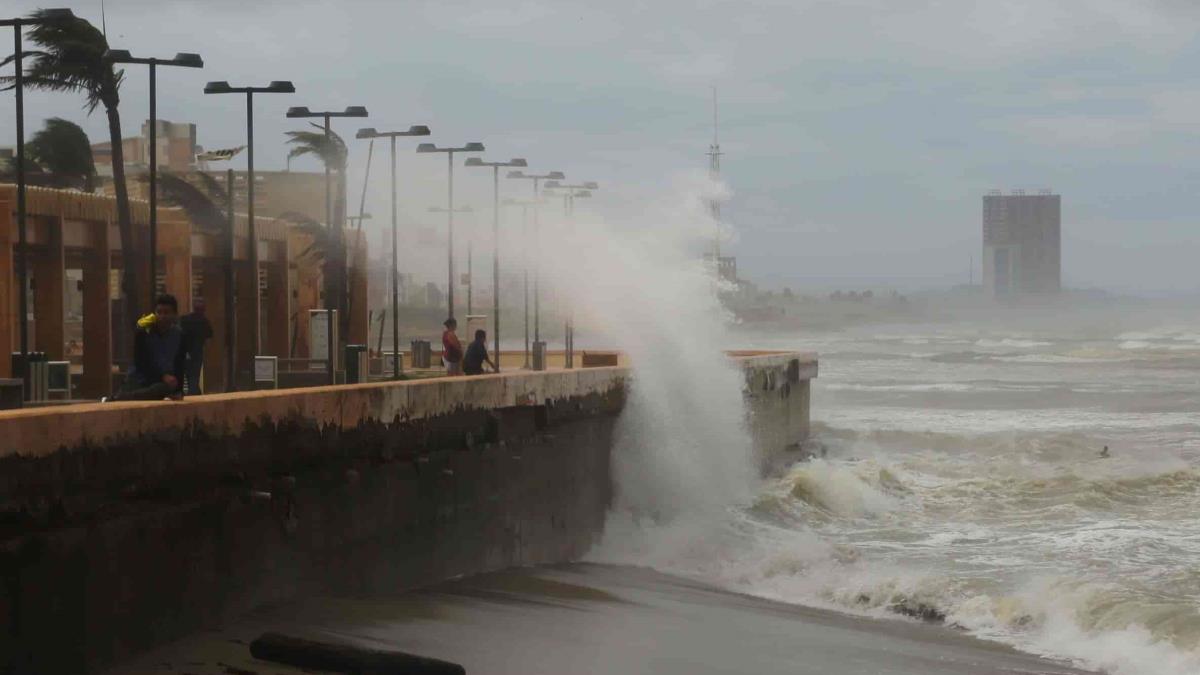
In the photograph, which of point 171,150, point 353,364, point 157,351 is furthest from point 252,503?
point 171,150

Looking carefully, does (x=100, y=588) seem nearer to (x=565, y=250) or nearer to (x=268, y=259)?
(x=565, y=250)

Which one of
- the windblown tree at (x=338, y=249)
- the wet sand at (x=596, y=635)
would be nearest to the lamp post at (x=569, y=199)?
the windblown tree at (x=338, y=249)

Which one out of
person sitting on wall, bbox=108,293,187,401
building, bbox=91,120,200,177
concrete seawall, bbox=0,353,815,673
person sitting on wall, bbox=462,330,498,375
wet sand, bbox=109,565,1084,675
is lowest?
wet sand, bbox=109,565,1084,675

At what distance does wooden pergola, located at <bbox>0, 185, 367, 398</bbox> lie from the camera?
33.4 meters

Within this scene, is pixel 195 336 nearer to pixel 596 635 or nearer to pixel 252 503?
pixel 596 635

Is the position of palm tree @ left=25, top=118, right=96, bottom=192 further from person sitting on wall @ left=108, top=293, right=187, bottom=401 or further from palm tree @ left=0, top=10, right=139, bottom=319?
person sitting on wall @ left=108, top=293, right=187, bottom=401

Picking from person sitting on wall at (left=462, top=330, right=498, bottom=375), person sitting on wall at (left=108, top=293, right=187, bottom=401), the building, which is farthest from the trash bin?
the building

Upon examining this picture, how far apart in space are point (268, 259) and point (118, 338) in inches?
190

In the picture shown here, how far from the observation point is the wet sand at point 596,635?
1200 centimetres

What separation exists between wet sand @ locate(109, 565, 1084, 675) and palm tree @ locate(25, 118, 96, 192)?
3046cm

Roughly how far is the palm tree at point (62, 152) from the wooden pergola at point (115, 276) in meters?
3.75

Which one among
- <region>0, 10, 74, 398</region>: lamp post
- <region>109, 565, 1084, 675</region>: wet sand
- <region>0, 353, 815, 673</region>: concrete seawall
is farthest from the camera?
<region>0, 10, 74, 398</region>: lamp post

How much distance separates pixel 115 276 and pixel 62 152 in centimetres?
702

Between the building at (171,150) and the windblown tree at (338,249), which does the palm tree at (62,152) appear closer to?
the windblown tree at (338,249)
